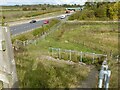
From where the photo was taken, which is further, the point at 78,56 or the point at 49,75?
the point at 78,56

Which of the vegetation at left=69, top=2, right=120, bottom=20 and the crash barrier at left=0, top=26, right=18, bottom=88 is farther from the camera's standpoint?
the vegetation at left=69, top=2, right=120, bottom=20

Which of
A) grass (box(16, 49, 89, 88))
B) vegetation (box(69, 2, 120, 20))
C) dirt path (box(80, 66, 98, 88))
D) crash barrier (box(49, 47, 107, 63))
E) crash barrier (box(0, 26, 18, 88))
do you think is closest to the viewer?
crash barrier (box(0, 26, 18, 88))

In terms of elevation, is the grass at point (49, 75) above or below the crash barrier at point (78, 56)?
above

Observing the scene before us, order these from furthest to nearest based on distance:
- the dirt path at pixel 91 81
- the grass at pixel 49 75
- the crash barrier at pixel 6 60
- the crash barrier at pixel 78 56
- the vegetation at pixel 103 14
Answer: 1. the vegetation at pixel 103 14
2. the crash barrier at pixel 78 56
3. the dirt path at pixel 91 81
4. the grass at pixel 49 75
5. the crash barrier at pixel 6 60

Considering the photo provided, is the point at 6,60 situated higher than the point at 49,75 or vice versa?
the point at 6,60

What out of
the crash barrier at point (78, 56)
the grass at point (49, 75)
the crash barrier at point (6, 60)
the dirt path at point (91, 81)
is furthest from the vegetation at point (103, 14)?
the crash barrier at point (6, 60)

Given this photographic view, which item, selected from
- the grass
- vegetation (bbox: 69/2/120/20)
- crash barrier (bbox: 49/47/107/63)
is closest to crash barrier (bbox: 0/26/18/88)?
the grass

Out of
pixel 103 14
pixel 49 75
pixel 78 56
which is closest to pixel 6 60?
pixel 49 75

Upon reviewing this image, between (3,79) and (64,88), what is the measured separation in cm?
320

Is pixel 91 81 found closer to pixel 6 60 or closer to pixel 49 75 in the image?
pixel 49 75

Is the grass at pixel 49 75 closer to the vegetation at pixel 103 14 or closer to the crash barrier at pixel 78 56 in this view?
the crash barrier at pixel 78 56

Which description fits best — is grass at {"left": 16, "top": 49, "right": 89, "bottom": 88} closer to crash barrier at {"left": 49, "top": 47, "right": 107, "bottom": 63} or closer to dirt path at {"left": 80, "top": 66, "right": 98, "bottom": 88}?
dirt path at {"left": 80, "top": 66, "right": 98, "bottom": 88}

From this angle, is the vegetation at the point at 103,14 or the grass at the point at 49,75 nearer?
the grass at the point at 49,75

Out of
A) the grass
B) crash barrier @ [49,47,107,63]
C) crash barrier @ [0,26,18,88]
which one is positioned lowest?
crash barrier @ [49,47,107,63]
